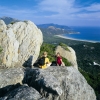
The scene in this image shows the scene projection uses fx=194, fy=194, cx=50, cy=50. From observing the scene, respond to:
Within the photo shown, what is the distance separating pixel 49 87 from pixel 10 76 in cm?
396

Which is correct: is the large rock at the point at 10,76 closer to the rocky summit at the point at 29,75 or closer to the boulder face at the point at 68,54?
the rocky summit at the point at 29,75

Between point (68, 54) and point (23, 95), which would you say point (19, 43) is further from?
point (68, 54)

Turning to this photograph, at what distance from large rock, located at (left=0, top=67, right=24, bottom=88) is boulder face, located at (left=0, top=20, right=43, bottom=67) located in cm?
187

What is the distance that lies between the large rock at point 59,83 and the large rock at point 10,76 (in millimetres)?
566

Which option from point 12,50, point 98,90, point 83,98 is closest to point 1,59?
point 12,50

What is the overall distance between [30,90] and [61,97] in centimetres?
297

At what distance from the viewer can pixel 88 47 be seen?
168m

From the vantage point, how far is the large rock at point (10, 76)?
16.0 metres

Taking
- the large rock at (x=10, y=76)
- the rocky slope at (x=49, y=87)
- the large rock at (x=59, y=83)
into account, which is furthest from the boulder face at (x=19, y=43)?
the large rock at (x=59, y=83)

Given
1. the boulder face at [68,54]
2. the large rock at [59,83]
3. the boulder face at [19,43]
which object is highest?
the boulder face at [19,43]

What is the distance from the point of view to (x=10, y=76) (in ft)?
54.1

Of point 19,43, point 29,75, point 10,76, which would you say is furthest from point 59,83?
point 19,43

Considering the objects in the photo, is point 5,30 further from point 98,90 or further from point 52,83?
point 98,90

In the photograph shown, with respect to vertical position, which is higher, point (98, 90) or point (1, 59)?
point (1, 59)
